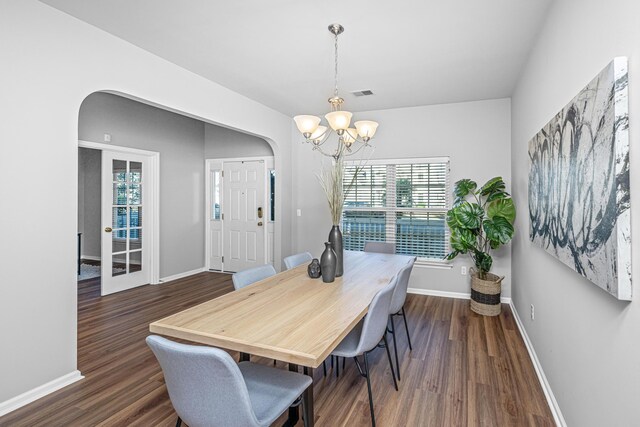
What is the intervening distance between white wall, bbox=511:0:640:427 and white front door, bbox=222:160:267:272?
4.00 meters

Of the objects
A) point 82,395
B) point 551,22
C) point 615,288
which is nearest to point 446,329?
point 615,288

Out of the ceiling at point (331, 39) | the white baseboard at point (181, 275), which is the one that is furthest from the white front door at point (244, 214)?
the ceiling at point (331, 39)

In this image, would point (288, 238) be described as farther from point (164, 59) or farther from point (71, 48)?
point (71, 48)

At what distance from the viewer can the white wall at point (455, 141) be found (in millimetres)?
4371

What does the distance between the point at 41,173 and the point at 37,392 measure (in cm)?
145

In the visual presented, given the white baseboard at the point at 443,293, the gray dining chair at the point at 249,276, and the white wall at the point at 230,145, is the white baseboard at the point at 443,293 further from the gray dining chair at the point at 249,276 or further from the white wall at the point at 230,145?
the white wall at the point at 230,145

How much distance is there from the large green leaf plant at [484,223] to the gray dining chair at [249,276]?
7.85 ft

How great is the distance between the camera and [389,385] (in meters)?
2.40

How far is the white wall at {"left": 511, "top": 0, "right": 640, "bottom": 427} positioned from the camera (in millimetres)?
1164

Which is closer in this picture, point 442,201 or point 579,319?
point 579,319

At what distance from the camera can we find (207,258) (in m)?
6.17

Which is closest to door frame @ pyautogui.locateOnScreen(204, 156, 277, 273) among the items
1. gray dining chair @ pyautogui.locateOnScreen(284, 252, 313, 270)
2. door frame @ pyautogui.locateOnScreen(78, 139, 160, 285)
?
door frame @ pyautogui.locateOnScreen(78, 139, 160, 285)

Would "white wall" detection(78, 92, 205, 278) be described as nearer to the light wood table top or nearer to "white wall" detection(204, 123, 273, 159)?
"white wall" detection(204, 123, 273, 159)

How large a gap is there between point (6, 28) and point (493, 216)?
4465mm
